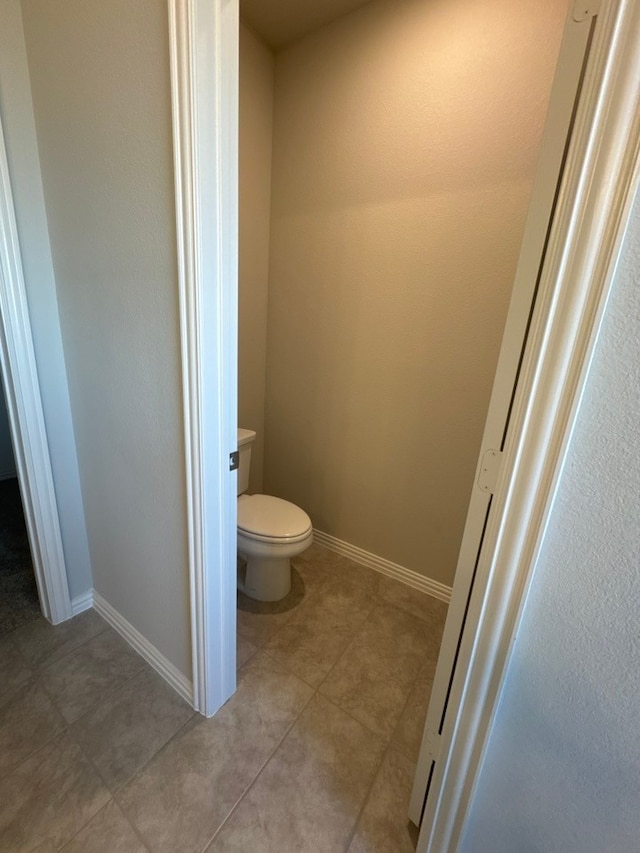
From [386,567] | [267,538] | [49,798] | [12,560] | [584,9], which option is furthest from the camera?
[386,567]

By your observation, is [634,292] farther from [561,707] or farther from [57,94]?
[57,94]

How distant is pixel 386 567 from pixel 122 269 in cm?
187

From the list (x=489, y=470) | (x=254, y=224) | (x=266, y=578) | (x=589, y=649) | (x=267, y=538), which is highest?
(x=254, y=224)

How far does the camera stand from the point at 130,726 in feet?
4.05

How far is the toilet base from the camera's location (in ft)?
5.81

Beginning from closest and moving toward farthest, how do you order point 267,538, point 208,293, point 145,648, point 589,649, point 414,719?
point 589,649, point 208,293, point 414,719, point 145,648, point 267,538

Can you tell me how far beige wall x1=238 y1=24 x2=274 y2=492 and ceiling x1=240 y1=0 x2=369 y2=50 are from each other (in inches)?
2.5

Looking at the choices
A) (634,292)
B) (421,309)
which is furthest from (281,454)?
(634,292)

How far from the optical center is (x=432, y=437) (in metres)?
1.78

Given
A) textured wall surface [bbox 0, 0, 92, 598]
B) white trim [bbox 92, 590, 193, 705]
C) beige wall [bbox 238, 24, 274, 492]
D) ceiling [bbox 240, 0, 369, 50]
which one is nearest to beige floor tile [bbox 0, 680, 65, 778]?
white trim [bbox 92, 590, 193, 705]

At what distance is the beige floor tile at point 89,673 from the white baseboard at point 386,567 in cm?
114

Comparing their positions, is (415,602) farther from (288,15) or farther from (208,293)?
(288,15)

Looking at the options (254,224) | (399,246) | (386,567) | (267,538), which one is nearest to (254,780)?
(267,538)

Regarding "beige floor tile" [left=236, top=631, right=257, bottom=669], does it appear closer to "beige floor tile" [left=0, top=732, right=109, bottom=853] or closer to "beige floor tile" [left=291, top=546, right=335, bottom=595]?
"beige floor tile" [left=291, top=546, right=335, bottom=595]
